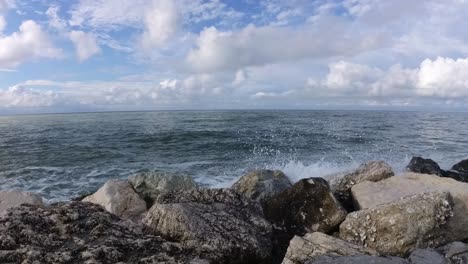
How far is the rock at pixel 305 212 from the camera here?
5.86m

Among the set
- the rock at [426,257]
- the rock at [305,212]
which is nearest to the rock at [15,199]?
the rock at [305,212]

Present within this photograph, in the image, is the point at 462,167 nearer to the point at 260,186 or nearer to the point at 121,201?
the point at 260,186

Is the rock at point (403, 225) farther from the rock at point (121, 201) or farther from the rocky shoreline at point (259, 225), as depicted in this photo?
the rock at point (121, 201)

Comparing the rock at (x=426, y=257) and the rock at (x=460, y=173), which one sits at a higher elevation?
the rock at (x=426, y=257)

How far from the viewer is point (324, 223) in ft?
19.4

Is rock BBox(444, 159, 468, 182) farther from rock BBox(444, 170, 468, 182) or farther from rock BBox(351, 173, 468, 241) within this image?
rock BBox(351, 173, 468, 241)

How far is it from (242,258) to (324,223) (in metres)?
2.02

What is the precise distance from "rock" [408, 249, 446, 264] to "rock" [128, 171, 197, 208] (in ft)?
18.3

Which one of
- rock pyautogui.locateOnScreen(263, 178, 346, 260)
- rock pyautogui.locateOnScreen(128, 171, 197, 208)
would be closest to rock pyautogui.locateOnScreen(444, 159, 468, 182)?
rock pyautogui.locateOnScreen(263, 178, 346, 260)

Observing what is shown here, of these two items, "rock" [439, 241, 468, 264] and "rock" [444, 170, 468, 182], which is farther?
"rock" [444, 170, 468, 182]

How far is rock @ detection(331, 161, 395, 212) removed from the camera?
750cm

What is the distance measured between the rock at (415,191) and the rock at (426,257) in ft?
4.67

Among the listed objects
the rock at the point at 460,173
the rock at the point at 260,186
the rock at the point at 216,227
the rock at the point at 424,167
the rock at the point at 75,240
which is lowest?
the rock at the point at 460,173

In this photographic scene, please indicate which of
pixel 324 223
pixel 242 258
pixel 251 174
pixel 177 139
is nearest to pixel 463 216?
pixel 324 223
